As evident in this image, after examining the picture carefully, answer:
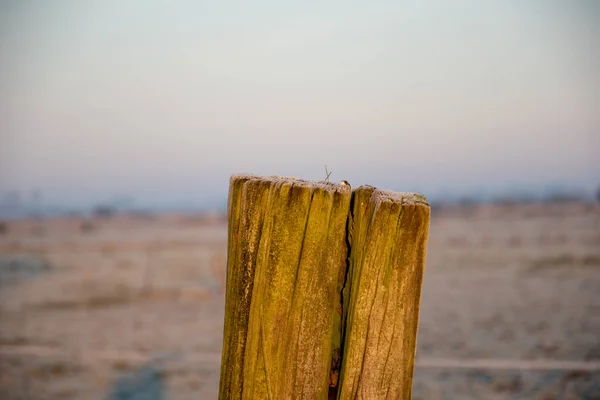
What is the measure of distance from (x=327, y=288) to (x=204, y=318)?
9.00 meters

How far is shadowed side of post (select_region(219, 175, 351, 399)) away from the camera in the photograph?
140 centimetres

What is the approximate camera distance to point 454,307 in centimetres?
1062

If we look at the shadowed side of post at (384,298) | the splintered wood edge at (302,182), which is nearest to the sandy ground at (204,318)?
the shadowed side of post at (384,298)

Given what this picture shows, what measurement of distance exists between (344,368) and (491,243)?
68.7 ft

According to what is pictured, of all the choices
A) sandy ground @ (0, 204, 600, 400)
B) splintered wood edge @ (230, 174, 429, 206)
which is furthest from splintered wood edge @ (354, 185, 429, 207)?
sandy ground @ (0, 204, 600, 400)

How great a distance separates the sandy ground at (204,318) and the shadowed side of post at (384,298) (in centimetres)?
480

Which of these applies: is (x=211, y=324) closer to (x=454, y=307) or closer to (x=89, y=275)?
(x=454, y=307)

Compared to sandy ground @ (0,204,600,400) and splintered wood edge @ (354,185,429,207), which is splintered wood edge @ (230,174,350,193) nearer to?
splintered wood edge @ (354,185,429,207)

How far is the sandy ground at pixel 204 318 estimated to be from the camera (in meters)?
6.34

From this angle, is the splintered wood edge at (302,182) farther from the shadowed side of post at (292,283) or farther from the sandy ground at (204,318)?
the sandy ground at (204,318)

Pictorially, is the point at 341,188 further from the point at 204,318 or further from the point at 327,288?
the point at 204,318

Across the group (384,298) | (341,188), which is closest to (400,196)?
(341,188)

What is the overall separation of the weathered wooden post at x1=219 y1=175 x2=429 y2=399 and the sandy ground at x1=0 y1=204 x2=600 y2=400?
15.8ft

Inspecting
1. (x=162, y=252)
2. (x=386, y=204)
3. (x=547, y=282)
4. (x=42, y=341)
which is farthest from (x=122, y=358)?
(x=162, y=252)
